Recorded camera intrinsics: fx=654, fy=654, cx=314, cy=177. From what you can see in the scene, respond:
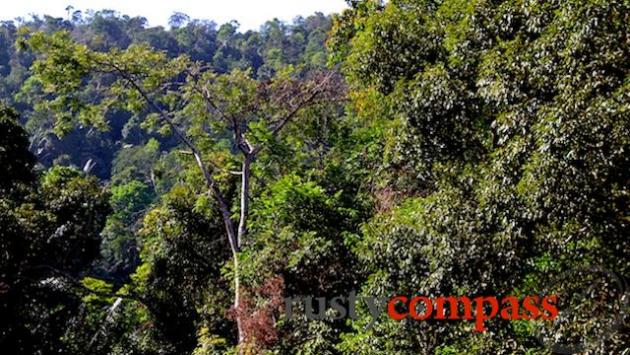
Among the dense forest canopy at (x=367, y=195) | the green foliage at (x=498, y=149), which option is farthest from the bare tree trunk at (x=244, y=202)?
the green foliage at (x=498, y=149)

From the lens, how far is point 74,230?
39.2ft

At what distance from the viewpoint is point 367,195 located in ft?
29.8

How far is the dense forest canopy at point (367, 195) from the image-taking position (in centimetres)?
433

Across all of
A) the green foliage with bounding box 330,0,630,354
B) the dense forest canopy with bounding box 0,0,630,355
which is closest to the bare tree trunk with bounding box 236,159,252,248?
the dense forest canopy with bounding box 0,0,630,355

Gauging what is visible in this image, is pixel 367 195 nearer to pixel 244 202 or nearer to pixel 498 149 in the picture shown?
pixel 244 202

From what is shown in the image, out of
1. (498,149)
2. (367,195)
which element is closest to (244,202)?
(367,195)

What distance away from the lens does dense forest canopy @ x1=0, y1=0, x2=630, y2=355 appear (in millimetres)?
4328

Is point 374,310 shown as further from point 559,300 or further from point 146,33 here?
point 146,33

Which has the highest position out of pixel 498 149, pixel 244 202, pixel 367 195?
pixel 244 202

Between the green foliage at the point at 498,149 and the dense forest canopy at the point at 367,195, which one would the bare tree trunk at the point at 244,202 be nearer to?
the dense forest canopy at the point at 367,195

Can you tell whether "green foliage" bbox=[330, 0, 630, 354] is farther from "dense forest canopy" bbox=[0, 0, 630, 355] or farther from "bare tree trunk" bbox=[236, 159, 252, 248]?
"bare tree trunk" bbox=[236, 159, 252, 248]

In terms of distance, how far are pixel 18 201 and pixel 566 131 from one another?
30.1 ft

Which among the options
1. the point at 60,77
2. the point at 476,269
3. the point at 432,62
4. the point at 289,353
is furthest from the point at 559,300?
the point at 60,77

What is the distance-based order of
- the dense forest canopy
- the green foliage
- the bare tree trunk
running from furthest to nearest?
the bare tree trunk < the dense forest canopy < the green foliage
